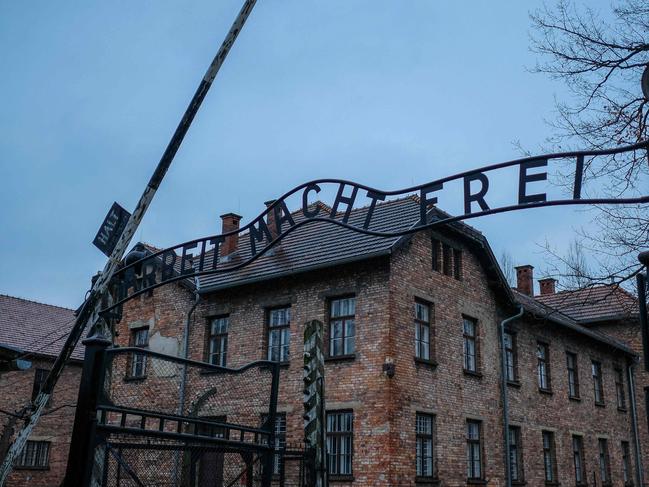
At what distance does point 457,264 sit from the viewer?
20.1m

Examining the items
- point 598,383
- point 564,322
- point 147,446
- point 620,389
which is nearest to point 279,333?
point 564,322

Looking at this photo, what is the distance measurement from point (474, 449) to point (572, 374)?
8069 mm

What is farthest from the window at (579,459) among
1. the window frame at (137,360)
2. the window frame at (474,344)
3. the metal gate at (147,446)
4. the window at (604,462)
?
the metal gate at (147,446)

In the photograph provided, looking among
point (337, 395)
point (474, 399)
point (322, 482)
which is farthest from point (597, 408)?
point (322, 482)

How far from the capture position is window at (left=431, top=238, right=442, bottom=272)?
1903 centimetres

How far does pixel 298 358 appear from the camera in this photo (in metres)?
18.1

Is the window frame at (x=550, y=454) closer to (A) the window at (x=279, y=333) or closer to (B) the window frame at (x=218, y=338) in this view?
(A) the window at (x=279, y=333)

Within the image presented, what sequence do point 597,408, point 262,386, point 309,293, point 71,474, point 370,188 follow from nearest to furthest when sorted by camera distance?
point 71,474, point 370,188, point 262,386, point 309,293, point 597,408

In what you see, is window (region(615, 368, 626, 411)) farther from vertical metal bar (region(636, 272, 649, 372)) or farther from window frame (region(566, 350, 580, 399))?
vertical metal bar (region(636, 272, 649, 372))

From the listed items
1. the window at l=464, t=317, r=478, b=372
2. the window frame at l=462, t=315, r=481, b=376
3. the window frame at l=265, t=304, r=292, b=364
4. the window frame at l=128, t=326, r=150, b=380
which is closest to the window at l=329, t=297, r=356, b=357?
the window frame at l=265, t=304, r=292, b=364

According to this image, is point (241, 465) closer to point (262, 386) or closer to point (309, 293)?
point (262, 386)

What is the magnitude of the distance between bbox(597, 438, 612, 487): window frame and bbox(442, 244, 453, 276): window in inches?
422

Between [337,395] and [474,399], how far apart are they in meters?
4.30

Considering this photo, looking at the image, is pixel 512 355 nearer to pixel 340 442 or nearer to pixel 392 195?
pixel 340 442
